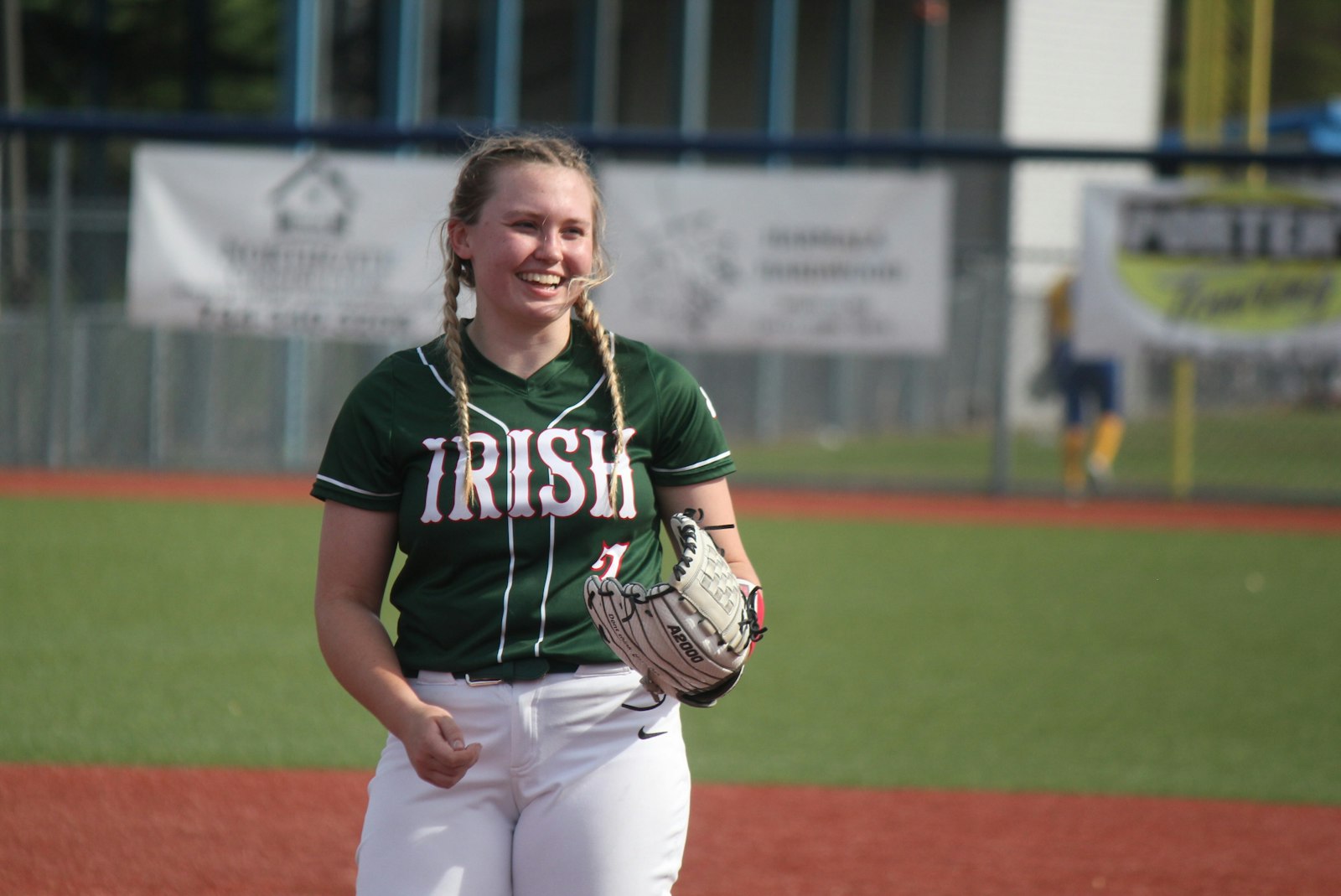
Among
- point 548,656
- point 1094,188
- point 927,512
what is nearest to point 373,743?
point 548,656

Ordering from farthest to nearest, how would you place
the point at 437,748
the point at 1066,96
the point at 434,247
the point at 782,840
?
1. the point at 1066,96
2. the point at 434,247
3. the point at 782,840
4. the point at 437,748

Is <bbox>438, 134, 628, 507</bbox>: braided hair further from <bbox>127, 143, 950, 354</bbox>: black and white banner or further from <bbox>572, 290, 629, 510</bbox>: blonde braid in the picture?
<bbox>127, 143, 950, 354</bbox>: black and white banner

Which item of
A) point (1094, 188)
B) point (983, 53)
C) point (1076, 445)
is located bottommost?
point (1076, 445)

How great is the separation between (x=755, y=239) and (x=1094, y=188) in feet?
8.43

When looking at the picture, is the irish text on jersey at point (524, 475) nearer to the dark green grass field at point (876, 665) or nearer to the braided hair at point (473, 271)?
the braided hair at point (473, 271)

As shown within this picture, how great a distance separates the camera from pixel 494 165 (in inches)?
97.8

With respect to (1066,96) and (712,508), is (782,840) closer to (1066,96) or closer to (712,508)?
(712,508)

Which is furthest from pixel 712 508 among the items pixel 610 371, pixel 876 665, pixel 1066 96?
pixel 1066 96

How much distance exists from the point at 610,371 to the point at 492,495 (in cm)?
29

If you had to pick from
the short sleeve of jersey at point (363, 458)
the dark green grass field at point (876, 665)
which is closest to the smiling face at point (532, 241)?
the short sleeve of jersey at point (363, 458)

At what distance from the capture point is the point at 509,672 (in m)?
2.43

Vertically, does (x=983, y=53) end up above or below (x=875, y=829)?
above

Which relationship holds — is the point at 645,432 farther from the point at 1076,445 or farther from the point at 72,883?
→ the point at 1076,445

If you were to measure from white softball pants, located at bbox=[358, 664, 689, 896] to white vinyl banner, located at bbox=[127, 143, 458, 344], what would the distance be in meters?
9.45
